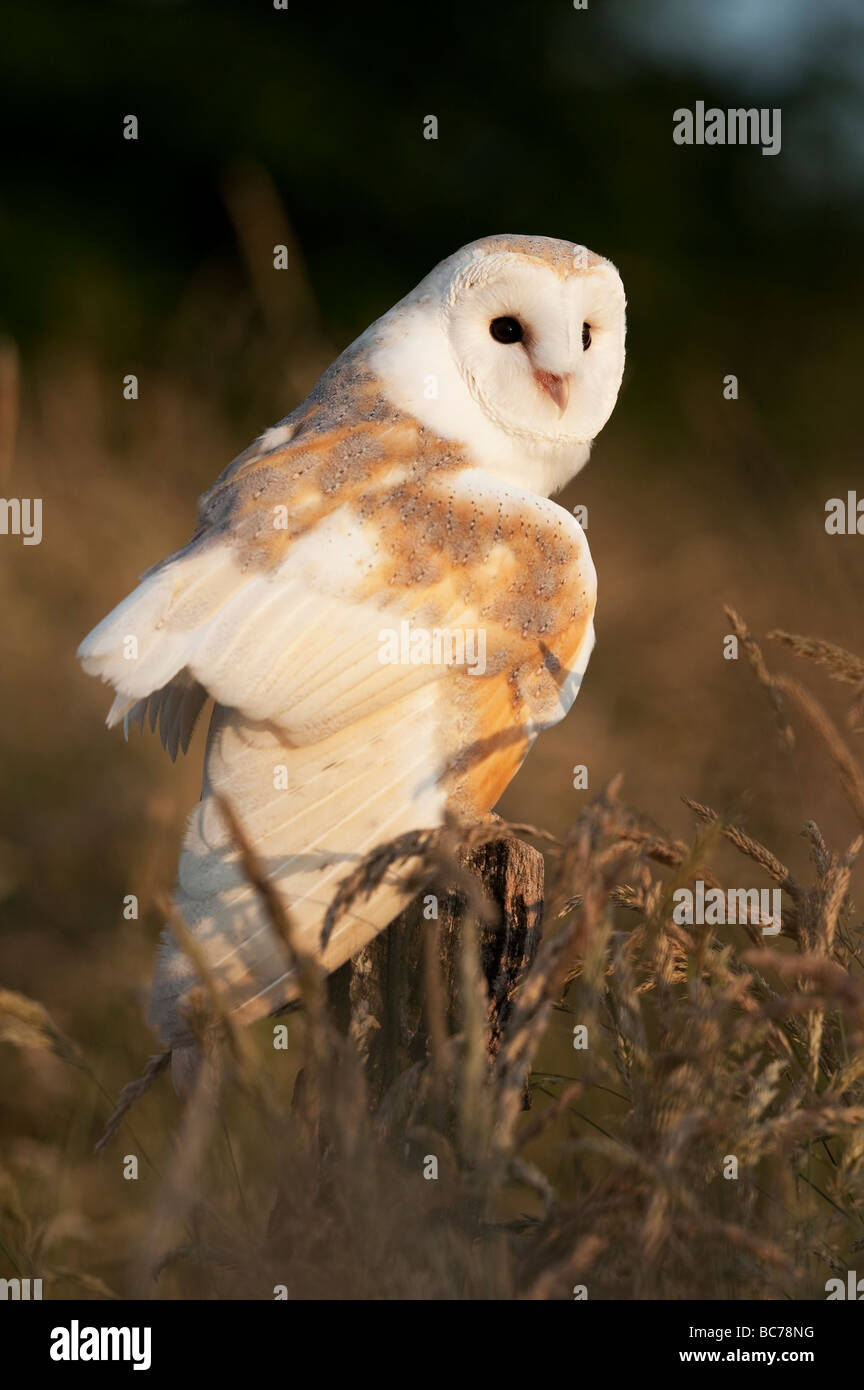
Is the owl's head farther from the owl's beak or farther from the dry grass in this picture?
the dry grass

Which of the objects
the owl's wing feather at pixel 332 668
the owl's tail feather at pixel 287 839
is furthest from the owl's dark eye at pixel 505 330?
the owl's tail feather at pixel 287 839

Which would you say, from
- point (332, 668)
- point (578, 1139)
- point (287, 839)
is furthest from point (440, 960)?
point (578, 1139)

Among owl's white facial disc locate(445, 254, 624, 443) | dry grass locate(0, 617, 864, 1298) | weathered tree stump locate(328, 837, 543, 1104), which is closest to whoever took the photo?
dry grass locate(0, 617, 864, 1298)

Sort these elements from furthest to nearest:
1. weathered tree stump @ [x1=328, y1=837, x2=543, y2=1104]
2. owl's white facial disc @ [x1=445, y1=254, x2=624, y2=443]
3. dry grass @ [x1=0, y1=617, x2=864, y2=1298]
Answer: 1. owl's white facial disc @ [x1=445, y1=254, x2=624, y2=443]
2. weathered tree stump @ [x1=328, y1=837, x2=543, y2=1104]
3. dry grass @ [x1=0, y1=617, x2=864, y2=1298]

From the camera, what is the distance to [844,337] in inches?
356

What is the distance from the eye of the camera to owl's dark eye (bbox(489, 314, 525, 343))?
2219 millimetres

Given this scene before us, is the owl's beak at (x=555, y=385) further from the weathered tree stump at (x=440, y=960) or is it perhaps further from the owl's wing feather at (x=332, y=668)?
the weathered tree stump at (x=440, y=960)

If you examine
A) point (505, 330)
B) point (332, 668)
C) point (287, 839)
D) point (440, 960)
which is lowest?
point (440, 960)

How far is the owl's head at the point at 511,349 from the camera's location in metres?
2.15

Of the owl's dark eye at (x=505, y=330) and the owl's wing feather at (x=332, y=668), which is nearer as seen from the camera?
the owl's wing feather at (x=332, y=668)

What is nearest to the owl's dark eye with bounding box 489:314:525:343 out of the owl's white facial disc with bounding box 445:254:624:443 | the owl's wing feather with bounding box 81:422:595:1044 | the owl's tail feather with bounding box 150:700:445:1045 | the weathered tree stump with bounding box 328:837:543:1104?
the owl's white facial disc with bounding box 445:254:624:443

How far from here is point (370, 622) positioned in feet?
6.36

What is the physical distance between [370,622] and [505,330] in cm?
60

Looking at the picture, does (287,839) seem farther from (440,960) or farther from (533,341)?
(533,341)
